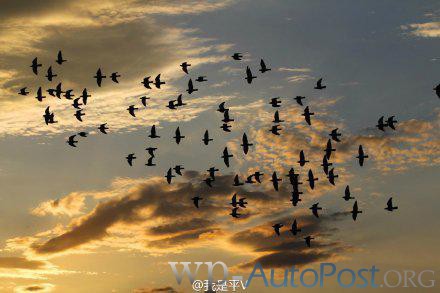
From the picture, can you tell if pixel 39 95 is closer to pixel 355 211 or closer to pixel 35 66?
pixel 35 66

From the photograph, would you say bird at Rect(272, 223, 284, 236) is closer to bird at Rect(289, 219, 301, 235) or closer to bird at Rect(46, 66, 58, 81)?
bird at Rect(289, 219, 301, 235)

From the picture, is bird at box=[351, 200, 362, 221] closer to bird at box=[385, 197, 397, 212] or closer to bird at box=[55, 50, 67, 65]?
bird at box=[385, 197, 397, 212]

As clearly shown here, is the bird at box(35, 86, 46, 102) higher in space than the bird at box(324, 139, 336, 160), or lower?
higher

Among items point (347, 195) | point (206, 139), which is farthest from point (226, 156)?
point (347, 195)

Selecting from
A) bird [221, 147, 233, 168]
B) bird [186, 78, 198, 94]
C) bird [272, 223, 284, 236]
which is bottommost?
bird [272, 223, 284, 236]

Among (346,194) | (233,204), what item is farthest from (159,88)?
(346,194)

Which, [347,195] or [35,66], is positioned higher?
[35,66]

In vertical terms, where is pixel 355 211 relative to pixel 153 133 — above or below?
below

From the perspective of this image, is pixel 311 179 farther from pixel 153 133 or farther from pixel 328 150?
pixel 153 133

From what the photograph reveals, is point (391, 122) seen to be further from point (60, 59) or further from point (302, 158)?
point (60, 59)

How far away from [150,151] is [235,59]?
21.5 m

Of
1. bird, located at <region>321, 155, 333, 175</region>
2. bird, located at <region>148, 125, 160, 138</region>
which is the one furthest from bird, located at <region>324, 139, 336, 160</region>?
bird, located at <region>148, 125, 160, 138</region>

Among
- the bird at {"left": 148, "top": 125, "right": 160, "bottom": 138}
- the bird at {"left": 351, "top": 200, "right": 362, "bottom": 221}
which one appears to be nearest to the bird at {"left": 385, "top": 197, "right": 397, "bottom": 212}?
the bird at {"left": 351, "top": 200, "right": 362, "bottom": 221}

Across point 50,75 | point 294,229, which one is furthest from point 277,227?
point 50,75
